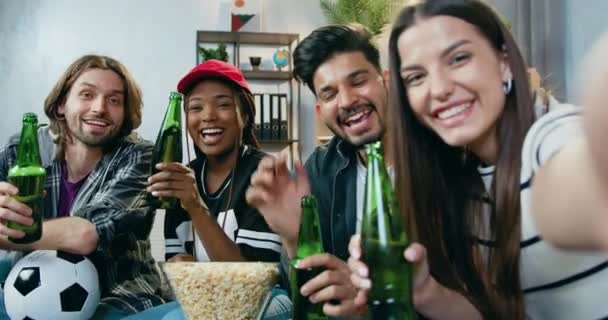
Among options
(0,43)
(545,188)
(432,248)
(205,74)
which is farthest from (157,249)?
(545,188)

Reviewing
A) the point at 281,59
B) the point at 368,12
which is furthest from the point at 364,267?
Answer: the point at 281,59

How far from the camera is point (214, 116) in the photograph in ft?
5.53

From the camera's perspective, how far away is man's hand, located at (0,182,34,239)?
1.24 metres

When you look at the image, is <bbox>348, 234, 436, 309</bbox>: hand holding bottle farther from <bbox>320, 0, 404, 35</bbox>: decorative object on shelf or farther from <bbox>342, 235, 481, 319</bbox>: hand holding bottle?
<bbox>320, 0, 404, 35</bbox>: decorative object on shelf

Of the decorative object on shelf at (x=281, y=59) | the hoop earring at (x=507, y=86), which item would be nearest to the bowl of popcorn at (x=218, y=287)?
the hoop earring at (x=507, y=86)

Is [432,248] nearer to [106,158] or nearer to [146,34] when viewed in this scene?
[106,158]

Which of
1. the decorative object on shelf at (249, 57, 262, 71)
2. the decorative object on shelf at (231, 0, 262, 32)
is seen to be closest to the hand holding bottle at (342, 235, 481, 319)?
the decorative object on shelf at (249, 57, 262, 71)

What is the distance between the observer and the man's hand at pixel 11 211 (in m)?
1.24

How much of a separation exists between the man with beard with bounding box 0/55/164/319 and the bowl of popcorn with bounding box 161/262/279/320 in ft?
2.40

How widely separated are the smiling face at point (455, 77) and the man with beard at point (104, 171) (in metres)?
0.92

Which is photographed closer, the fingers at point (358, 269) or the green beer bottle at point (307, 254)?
the fingers at point (358, 269)

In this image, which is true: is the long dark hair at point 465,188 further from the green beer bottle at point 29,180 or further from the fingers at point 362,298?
the green beer bottle at point 29,180

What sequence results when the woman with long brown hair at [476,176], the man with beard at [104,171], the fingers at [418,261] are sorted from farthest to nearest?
1. the man with beard at [104,171]
2. the woman with long brown hair at [476,176]
3. the fingers at [418,261]

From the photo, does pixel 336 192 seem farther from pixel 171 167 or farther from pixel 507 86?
pixel 507 86
